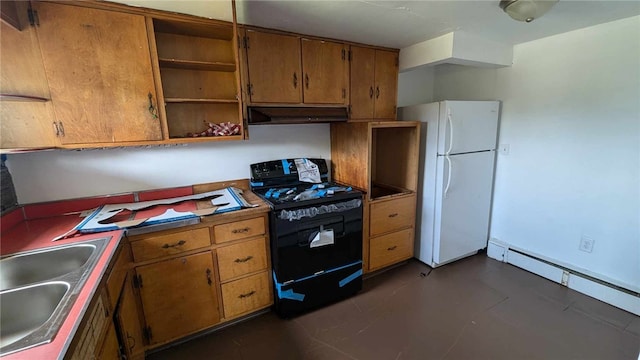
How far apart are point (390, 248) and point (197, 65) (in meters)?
2.21

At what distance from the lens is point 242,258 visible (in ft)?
6.43

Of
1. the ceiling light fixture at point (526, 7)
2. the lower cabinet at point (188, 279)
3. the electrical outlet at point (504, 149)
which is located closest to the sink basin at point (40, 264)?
the lower cabinet at point (188, 279)

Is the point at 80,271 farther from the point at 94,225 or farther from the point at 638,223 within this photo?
the point at 638,223

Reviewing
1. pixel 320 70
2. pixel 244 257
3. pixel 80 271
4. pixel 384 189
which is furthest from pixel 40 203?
pixel 384 189

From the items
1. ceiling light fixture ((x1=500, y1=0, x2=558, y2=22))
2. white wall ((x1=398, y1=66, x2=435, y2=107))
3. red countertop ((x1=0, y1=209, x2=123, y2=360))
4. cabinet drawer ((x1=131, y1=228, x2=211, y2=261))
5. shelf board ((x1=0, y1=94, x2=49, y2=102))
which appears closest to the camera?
red countertop ((x1=0, y1=209, x2=123, y2=360))

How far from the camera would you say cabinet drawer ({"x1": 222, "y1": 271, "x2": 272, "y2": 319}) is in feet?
6.42

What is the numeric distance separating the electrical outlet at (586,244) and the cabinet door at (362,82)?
209 cm

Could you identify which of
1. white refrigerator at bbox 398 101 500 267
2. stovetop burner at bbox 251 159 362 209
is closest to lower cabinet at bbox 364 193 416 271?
white refrigerator at bbox 398 101 500 267

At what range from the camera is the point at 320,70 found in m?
2.32

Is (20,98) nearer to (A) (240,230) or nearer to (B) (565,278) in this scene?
(A) (240,230)

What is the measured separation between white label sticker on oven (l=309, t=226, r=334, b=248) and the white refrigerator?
1.14m

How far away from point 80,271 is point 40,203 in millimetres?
1074

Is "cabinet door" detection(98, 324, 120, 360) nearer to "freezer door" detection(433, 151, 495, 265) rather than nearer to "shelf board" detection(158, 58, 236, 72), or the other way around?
"shelf board" detection(158, 58, 236, 72)

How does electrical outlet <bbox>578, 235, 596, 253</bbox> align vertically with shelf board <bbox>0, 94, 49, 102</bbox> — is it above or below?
below
